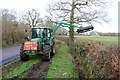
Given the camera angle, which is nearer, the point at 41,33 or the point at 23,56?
the point at 23,56

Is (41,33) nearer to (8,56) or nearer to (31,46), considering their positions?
(31,46)

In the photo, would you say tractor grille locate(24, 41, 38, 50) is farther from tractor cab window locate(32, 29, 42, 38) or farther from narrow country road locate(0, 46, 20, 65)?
tractor cab window locate(32, 29, 42, 38)

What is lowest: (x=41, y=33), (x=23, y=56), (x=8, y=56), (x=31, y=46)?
(x=8, y=56)

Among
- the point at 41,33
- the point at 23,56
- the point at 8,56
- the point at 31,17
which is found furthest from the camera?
the point at 31,17

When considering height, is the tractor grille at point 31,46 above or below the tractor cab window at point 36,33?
below

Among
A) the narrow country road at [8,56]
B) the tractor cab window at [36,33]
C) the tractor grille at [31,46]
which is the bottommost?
the narrow country road at [8,56]

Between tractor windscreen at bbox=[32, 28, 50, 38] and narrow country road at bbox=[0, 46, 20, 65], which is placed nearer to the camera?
narrow country road at bbox=[0, 46, 20, 65]

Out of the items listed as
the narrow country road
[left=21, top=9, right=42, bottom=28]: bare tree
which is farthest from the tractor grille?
[left=21, top=9, right=42, bottom=28]: bare tree

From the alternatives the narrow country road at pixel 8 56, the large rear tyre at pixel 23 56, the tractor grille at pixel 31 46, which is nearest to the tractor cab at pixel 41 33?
the tractor grille at pixel 31 46

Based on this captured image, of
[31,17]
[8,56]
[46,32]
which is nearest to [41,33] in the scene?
Answer: [46,32]

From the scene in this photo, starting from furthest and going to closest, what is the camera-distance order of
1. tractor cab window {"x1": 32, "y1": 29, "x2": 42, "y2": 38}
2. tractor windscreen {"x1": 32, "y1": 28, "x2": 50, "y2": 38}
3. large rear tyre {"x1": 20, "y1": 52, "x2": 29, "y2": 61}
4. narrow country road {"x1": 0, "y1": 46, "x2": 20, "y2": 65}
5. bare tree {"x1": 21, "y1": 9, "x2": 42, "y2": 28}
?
bare tree {"x1": 21, "y1": 9, "x2": 42, "y2": 28} < tractor cab window {"x1": 32, "y1": 29, "x2": 42, "y2": 38} < tractor windscreen {"x1": 32, "y1": 28, "x2": 50, "y2": 38} < large rear tyre {"x1": 20, "y1": 52, "x2": 29, "y2": 61} < narrow country road {"x1": 0, "y1": 46, "x2": 20, "y2": 65}

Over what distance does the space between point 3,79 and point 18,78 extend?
2.02 feet

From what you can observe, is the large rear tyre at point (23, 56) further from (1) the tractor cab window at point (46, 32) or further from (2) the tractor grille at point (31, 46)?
(1) the tractor cab window at point (46, 32)

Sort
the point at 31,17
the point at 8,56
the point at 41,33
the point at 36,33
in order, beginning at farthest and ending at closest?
the point at 31,17 < the point at 36,33 < the point at 41,33 < the point at 8,56
